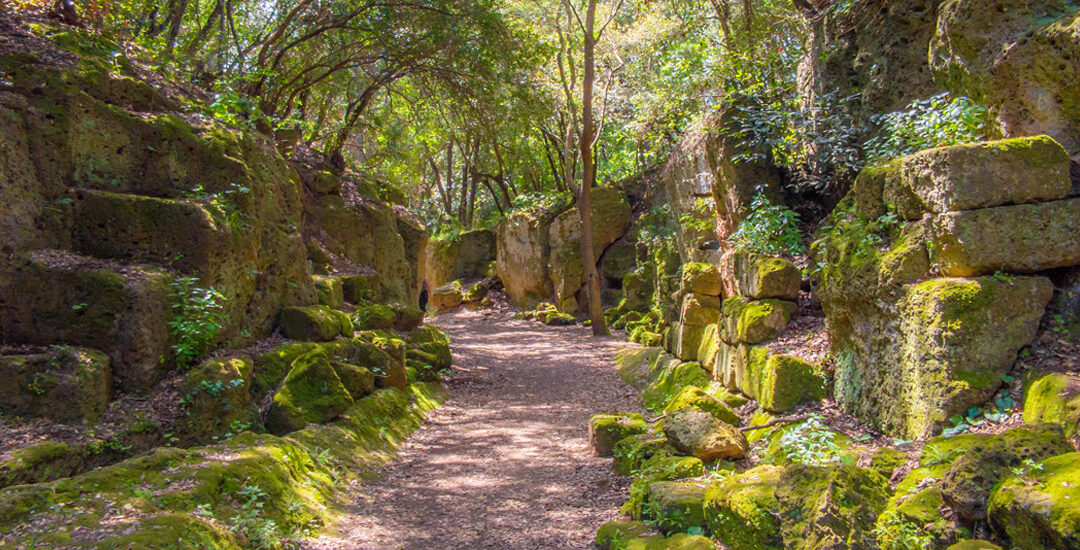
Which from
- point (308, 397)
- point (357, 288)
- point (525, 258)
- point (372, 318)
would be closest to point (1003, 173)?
point (308, 397)

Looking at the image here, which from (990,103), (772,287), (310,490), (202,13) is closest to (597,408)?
(772,287)

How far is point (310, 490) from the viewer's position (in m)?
5.35

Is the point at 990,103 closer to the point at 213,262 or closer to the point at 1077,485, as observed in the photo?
the point at 1077,485

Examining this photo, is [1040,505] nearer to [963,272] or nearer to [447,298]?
[963,272]

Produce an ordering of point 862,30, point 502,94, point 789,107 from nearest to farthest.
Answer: point 862,30 < point 789,107 < point 502,94

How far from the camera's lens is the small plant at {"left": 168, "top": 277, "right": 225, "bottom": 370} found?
19.9 ft

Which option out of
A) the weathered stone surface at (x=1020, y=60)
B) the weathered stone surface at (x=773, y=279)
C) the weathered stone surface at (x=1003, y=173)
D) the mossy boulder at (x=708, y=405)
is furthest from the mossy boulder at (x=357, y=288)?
the weathered stone surface at (x=1020, y=60)

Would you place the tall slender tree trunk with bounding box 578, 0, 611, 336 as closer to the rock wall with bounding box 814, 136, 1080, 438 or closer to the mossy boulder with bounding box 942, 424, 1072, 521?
A: the rock wall with bounding box 814, 136, 1080, 438

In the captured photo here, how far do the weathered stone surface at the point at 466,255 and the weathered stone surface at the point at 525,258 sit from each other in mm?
2900

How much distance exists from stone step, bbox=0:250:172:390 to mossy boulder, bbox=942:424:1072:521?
617 cm

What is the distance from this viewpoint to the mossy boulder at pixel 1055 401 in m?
3.51

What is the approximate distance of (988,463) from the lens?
3.30 m

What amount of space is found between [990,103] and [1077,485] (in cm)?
374

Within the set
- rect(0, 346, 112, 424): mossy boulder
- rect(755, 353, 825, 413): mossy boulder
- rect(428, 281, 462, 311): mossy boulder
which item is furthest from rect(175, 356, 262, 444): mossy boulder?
rect(428, 281, 462, 311): mossy boulder
